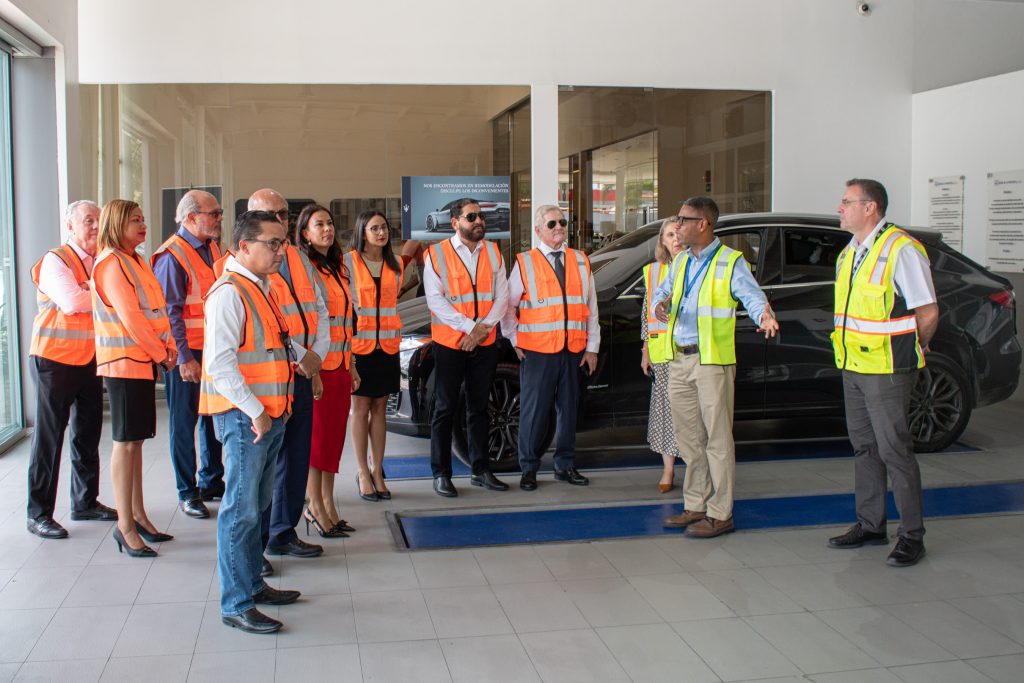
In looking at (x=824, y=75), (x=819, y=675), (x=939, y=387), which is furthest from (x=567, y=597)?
(x=824, y=75)

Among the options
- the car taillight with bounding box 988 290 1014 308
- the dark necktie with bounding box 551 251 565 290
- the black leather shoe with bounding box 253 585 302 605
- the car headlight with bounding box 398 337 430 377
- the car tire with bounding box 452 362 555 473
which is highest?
the dark necktie with bounding box 551 251 565 290

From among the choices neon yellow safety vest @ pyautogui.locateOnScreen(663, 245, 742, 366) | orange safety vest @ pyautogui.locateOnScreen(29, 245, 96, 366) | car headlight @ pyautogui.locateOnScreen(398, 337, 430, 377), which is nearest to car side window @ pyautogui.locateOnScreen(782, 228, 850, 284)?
neon yellow safety vest @ pyautogui.locateOnScreen(663, 245, 742, 366)

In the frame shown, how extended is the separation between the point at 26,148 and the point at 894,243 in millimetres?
6717

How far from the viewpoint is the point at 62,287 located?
5172 mm

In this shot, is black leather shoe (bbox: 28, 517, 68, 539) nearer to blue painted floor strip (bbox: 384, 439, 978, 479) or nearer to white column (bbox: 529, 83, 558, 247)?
blue painted floor strip (bbox: 384, 439, 978, 479)

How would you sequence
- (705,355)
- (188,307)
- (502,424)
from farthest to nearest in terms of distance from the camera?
(502,424) < (188,307) < (705,355)

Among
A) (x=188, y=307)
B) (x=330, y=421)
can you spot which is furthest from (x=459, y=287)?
(x=188, y=307)

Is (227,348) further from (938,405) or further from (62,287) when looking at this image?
(938,405)

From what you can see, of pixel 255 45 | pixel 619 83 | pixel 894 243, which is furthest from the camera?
pixel 619 83

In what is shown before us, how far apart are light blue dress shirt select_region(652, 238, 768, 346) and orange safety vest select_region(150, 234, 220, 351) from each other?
8.43 ft

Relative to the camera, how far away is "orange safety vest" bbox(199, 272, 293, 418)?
3850 millimetres

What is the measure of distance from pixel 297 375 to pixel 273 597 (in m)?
0.99

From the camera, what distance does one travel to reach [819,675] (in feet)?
11.8

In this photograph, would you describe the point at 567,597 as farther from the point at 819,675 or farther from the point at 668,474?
the point at 668,474
